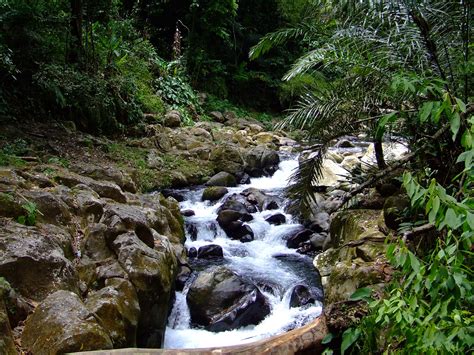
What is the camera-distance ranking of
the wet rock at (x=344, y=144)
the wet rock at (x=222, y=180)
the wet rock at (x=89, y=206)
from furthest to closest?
the wet rock at (x=344, y=144) < the wet rock at (x=222, y=180) < the wet rock at (x=89, y=206)

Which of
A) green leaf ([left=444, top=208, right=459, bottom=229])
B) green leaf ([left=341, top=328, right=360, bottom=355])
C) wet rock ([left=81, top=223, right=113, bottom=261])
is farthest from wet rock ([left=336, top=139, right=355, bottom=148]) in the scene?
green leaf ([left=444, top=208, right=459, bottom=229])

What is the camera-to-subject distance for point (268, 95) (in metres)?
23.0

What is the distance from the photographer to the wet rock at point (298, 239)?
7613mm

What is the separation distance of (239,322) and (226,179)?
581 cm

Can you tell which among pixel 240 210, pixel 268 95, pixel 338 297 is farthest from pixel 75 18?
pixel 268 95

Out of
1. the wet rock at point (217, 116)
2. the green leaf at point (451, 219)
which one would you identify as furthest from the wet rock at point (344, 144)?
the green leaf at point (451, 219)

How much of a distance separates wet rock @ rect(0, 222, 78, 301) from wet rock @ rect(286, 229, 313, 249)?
15.2ft

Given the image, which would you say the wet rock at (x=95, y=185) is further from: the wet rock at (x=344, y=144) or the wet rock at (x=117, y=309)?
the wet rock at (x=344, y=144)

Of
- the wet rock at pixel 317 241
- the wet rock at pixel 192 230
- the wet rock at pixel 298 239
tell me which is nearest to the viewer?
the wet rock at pixel 317 241

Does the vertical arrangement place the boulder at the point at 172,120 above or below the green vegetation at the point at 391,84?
below

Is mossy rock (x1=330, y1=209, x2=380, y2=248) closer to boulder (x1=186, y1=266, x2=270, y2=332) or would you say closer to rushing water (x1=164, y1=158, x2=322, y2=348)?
rushing water (x1=164, y1=158, x2=322, y2=348)

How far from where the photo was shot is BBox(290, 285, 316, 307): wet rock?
18.4 ft

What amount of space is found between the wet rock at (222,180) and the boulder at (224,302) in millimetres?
5090

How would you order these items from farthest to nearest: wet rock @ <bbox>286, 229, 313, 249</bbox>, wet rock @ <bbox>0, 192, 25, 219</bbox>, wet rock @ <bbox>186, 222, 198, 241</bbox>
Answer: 1. wet rock @ <bbox>186, 222, 198, 241</bbox>
2. wet rock @ <bbox>286, 229, 313, 249</bbox>
3. wet rock @ <bbox>0, 192, 25, 219</bbox>
